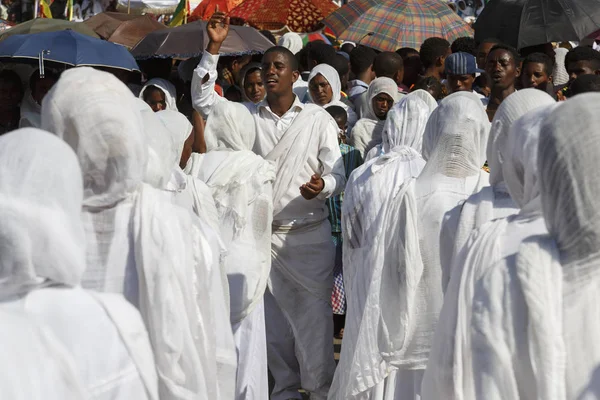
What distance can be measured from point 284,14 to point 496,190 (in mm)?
8793

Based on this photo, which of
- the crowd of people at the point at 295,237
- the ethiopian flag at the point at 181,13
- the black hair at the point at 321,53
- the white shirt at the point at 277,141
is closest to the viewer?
the crowd of people at the point at 295,237

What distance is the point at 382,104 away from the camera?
30.0 feet

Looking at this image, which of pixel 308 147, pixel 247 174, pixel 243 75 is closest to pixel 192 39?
pixel 243 75

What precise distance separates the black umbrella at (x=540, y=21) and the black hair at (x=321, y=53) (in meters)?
1.40

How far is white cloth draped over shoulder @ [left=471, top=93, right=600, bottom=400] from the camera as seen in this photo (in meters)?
3.05

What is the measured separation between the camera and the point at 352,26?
11992 millimetres

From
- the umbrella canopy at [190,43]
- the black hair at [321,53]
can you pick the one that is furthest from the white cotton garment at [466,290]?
the black hair at [321,53]

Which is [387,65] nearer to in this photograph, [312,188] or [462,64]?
[462,64]

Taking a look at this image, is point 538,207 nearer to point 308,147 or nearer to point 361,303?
point 361,303

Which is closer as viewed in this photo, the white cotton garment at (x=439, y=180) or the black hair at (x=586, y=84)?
the white cotton garment at (x=439, y=180)

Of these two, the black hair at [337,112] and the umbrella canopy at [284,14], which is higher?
the black hair at [337,112]

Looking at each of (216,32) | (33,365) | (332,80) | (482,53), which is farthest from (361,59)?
(33,365)

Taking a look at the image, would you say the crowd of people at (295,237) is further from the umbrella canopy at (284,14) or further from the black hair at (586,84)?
the umbrella canopy at (284,14)

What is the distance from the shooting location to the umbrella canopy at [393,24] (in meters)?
11.9
